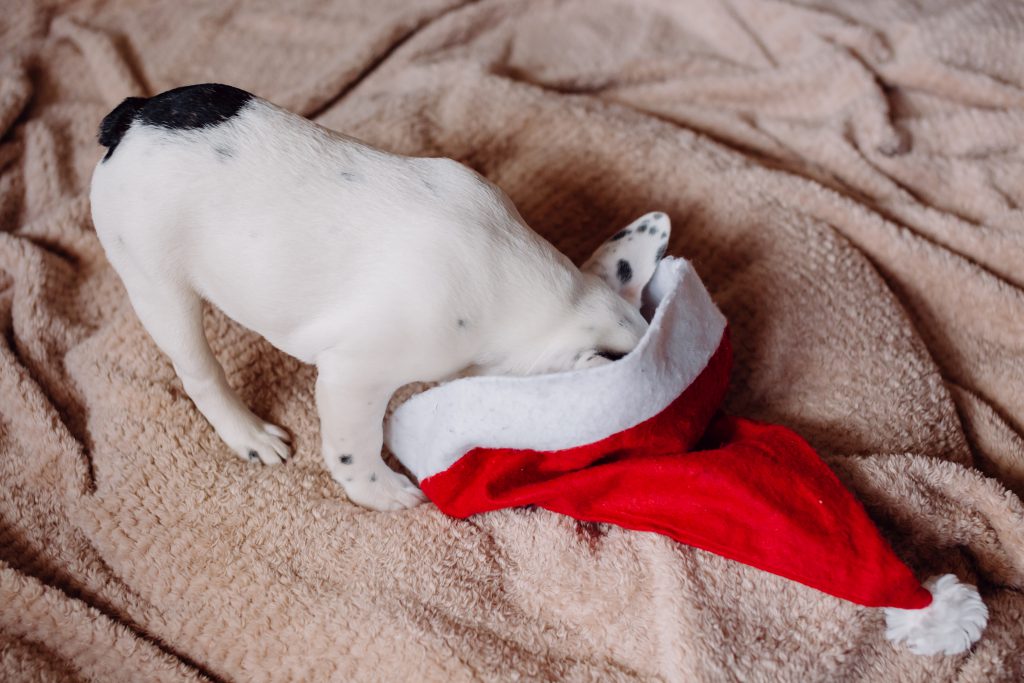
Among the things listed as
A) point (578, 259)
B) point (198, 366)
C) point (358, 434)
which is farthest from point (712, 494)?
point (198, 366)

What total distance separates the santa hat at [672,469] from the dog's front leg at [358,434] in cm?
10

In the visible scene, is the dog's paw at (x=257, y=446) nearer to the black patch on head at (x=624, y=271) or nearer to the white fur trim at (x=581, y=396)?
the white fur trim at (x=581, y=396)

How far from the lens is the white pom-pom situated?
1493 mm

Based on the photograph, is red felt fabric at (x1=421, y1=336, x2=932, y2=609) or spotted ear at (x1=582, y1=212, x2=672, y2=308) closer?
red felt fabric at (x1=421, y1=336, x2=932, y2=609)

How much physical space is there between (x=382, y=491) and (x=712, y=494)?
713 mm

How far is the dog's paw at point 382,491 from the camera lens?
1.78 m

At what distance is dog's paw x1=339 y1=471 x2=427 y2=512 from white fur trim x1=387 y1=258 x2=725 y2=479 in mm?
111

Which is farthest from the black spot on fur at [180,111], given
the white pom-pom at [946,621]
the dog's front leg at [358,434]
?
the white pom-pom at [946,621]

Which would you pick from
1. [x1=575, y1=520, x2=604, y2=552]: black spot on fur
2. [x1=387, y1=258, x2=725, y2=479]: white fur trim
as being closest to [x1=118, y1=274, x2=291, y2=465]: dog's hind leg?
[x1=387, y1=258, x2=725, y2=479]: white fur trim

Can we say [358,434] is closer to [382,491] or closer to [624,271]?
[382,491]

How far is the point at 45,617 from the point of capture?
1707mm

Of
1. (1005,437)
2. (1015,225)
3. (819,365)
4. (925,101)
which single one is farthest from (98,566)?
(925,101)

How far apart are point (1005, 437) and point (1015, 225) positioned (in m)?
0.75

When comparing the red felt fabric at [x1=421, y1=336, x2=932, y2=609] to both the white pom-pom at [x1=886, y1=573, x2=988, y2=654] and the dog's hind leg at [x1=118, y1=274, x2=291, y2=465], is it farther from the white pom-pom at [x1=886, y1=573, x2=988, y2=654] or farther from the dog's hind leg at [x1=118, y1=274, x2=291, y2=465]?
the dog's hind leg at [x1=118, y1=274, x2=291, y2=465]
